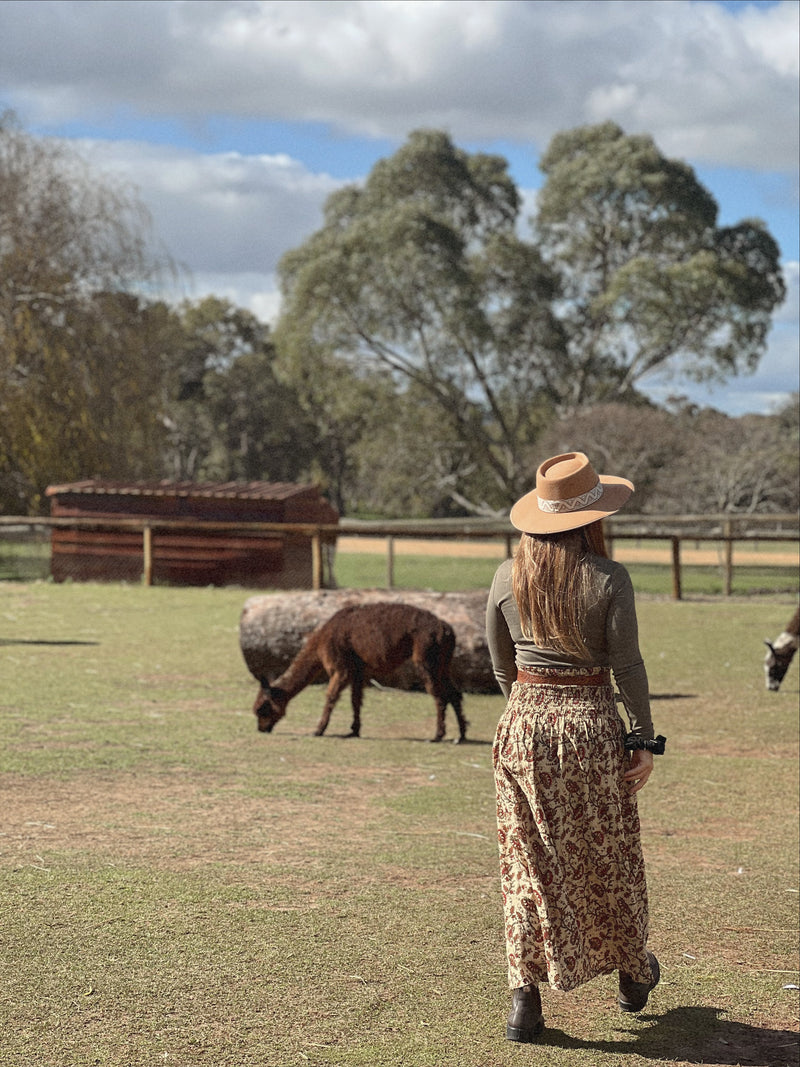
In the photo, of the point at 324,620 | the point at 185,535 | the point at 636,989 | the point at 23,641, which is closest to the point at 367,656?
the point at 324,620

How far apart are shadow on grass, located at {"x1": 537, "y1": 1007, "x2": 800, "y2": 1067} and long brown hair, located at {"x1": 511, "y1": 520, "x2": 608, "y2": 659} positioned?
119 cm

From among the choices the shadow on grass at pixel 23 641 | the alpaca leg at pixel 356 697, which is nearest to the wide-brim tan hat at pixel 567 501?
the alpaca leg at pixel 356 697

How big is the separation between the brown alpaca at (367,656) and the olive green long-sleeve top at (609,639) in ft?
15.3

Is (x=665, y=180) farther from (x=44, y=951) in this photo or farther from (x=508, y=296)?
(x=44, y=951)

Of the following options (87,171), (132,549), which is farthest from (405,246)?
(132,549)

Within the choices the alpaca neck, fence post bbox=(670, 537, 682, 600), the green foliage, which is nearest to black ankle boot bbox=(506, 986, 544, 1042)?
the alpaca neck

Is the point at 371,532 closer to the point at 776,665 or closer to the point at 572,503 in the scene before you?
the point at 776,665

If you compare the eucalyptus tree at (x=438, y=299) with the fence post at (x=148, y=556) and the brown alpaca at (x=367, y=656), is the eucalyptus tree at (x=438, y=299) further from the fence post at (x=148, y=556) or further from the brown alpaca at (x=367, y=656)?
the brown alpaca at (x=367, y=656)

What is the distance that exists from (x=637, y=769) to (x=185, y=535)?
17752 mm

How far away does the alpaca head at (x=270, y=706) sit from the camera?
349 inches

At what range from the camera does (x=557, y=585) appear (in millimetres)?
3982

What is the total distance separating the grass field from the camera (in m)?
3.99

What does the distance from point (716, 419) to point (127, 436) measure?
14.8 m

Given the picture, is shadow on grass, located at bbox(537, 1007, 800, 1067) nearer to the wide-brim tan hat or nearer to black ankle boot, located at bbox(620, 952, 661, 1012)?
black ankle boot, located at bbox(620, 952, 661, 1012)
